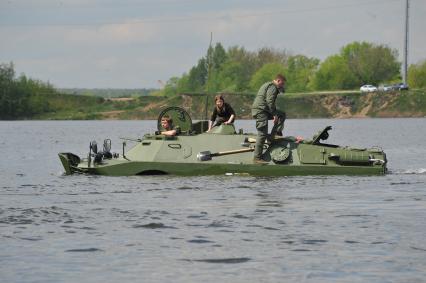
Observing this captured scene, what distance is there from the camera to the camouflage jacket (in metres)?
30.4

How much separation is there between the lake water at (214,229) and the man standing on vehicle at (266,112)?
0.88 meters

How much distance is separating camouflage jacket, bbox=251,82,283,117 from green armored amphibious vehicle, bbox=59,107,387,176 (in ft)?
2.43

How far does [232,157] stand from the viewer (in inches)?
1216

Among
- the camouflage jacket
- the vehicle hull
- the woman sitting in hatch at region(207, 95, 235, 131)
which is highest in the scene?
the camouflage jacket

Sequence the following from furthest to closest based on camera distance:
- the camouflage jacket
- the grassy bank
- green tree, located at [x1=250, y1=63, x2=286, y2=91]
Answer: green tree, located at [x1=250, y1=63, x2=286, y2=91] < the grassy bank < the camouflage jacket

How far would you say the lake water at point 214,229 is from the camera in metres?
17.2

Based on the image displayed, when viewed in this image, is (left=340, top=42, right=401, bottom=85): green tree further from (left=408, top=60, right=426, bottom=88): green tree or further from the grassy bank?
the grassy bank

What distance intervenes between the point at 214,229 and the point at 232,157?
9.65 metres

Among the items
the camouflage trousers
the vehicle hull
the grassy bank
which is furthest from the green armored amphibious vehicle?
the grassy bank

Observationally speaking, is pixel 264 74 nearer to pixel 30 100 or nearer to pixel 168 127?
pixel 30 100

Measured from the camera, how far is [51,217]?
23.3 metres

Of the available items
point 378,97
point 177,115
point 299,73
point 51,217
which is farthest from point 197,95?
point 51,217

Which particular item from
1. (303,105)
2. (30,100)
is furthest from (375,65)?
(30,100)

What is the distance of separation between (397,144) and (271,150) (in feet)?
104
